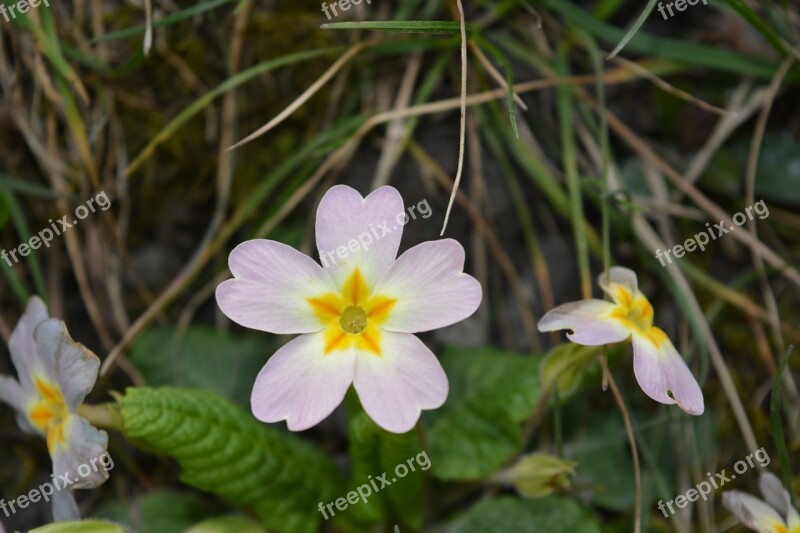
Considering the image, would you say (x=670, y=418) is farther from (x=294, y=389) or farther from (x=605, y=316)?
(x=294, y=389)

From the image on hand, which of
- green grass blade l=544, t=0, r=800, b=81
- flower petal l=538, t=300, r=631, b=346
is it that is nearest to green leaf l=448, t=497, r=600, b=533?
flower petal l=538, t=300, r=631, b=346

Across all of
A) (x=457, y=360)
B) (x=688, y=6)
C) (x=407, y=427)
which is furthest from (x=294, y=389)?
(x=688, y=6)
